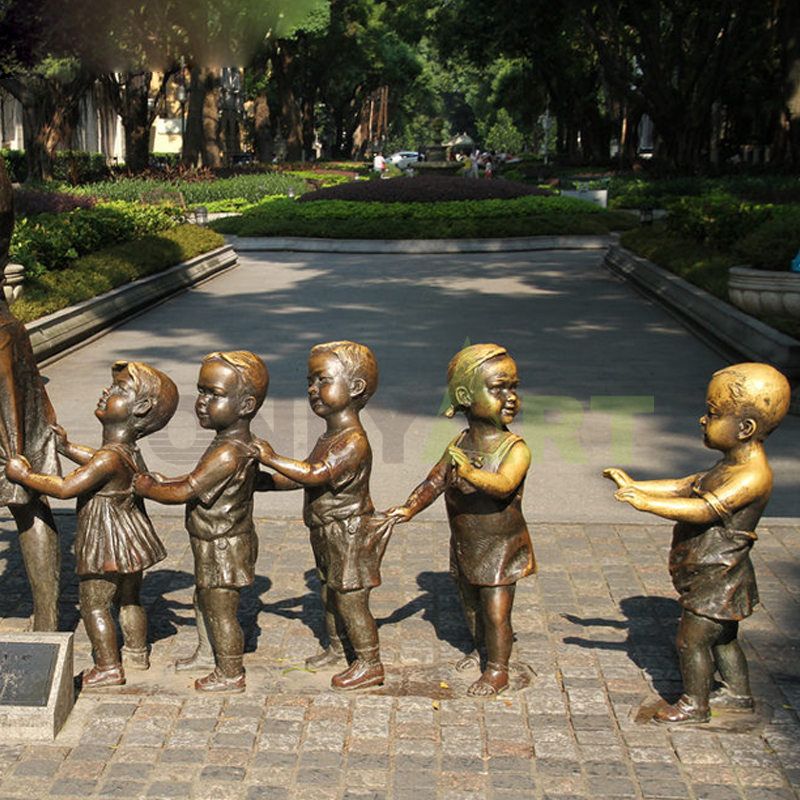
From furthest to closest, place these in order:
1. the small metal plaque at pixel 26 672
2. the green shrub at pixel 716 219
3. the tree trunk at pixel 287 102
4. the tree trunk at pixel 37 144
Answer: the tree trunk at pixel 287 102 → the tree trunk at pixel 37 144 → the green shrub at pixel 716 219 → the small metal plaque at pixel 26 672

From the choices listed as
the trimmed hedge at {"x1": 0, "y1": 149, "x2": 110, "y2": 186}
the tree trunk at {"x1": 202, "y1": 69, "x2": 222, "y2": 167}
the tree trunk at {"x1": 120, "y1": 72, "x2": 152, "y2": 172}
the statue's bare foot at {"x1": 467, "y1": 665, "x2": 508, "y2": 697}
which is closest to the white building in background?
the trimmed hedge at {"x1": 0, "y1": 149, "x2": 110, "y2": 186}

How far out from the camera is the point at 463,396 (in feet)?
15.4

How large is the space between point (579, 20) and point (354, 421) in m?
32.4

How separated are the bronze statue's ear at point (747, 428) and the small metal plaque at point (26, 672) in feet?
9.78

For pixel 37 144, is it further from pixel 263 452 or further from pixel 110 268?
pixel 263 452

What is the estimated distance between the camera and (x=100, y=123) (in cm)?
6272

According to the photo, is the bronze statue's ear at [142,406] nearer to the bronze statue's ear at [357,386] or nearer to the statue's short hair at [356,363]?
the statue's short hair at [356,363]

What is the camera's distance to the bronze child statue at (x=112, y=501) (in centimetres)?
480

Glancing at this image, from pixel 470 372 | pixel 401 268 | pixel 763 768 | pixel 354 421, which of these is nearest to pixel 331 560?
pixel 354 421

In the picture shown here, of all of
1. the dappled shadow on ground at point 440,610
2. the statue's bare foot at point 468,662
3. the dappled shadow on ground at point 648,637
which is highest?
the statue's bare foot at point 468,662

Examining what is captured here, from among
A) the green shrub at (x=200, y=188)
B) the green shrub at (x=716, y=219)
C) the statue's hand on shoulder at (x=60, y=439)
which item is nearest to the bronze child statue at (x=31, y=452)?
the statue's hand on shoulder at (x=60, y=439)

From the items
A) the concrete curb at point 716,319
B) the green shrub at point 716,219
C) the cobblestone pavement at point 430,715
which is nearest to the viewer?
the cobblestone pavement at point 430,715

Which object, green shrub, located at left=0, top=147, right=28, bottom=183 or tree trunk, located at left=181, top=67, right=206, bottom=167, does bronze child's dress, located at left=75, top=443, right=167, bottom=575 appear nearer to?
tree trunk, located at left=181, top=67, right=206, bottom=167

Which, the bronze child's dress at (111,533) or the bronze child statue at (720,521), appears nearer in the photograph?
the bronze child statue at (720,521)
